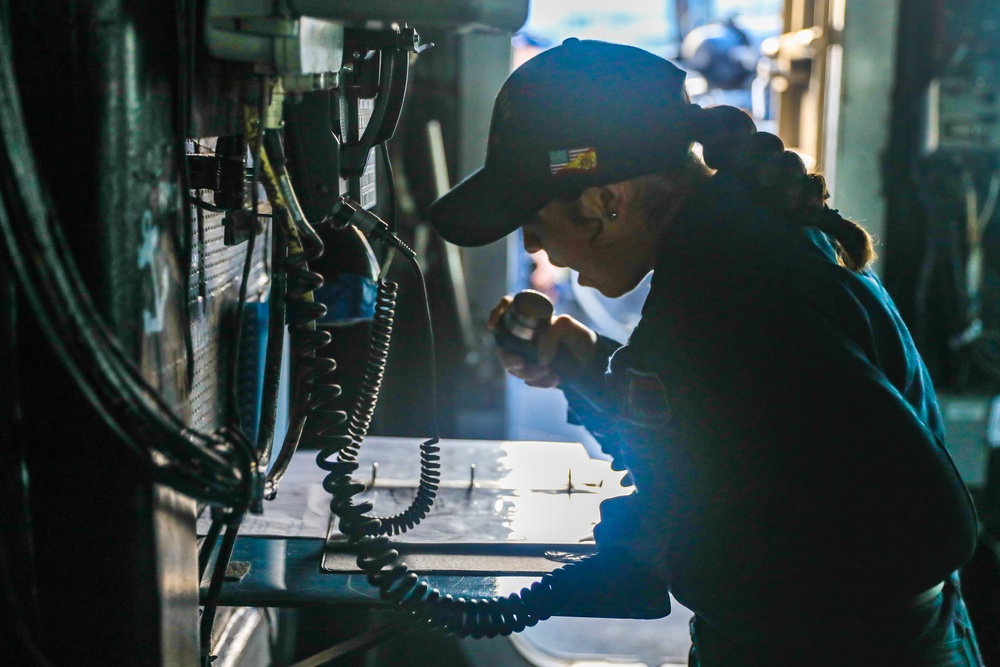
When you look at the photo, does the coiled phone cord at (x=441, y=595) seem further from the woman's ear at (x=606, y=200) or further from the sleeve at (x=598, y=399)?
the woman's ear at (x=606, y=200)

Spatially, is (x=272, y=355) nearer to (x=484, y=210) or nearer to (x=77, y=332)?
(x=484, y=210)

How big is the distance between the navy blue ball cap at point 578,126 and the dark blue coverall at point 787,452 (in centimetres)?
10

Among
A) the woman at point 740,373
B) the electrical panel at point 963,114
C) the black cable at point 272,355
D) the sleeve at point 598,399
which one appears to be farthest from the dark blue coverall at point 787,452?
the electrical panel at point 963,114

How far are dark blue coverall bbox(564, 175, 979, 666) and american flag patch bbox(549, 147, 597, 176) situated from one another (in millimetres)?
131

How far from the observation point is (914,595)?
3.66ft

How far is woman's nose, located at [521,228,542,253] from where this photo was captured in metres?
1.33

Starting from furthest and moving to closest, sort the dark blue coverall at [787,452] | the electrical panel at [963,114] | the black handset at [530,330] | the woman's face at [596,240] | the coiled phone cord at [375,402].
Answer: the electrical panel at [963,114] < the black handset at [530,330] < the coiled phone cord at [375,402] < the woman's face at [596,240] < the dark blue coverall at [787,452]

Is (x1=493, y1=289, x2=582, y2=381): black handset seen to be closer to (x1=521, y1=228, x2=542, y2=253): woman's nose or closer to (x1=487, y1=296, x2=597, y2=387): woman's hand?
(x1=487, y1=296, x2=597, y2=387): woman's hand

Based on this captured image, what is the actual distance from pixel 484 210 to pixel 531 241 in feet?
0.33

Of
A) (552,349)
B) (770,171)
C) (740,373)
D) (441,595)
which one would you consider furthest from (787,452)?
(552,349)

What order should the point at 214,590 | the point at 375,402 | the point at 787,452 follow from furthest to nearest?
1. the point at 375,402
2. the point at 214,590
3. the point at 787,452

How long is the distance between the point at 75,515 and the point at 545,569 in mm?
665

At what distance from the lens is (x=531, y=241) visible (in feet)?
4.42

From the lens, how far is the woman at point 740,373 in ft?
3.44
